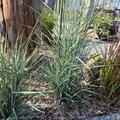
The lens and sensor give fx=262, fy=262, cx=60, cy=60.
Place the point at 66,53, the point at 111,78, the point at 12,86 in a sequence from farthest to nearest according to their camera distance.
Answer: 1. the point at 111,78
2. the point at 66,53
3. the point at 12,86

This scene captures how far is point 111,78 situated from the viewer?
2.99 meters

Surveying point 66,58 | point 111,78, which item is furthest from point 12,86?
point 111,78

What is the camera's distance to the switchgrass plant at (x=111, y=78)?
2986 millimetres

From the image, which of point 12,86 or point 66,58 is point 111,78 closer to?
point 66,58

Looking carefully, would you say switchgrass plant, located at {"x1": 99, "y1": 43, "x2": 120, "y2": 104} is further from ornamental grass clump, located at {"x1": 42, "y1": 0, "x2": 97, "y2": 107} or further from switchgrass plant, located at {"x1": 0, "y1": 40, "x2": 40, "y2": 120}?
switchgrass plant, located at {"x1": 0, "y1": 40, "x2": 40, "y2": 120}

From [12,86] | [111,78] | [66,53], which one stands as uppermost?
[66,53]

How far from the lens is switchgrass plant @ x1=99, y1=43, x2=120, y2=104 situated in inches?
118

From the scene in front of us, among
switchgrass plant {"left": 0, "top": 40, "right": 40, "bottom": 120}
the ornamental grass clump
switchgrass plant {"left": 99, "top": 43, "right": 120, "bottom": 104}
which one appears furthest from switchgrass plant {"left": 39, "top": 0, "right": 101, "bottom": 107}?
switchgrass plant {"left": 0, "top": 40, "right": 40, "bottom": 120}

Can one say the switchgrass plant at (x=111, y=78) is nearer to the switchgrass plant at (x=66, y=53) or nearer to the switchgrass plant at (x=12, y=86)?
the switchgrass plant at (x=66, y=53)

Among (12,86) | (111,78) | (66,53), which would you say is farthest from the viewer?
(111,78)

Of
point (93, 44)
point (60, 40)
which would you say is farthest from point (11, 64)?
point (93, 44)

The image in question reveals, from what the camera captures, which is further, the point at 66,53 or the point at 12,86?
the point at 66,53

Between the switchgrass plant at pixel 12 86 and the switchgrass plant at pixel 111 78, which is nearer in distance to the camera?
the switchgrass plant at pixel 12 86

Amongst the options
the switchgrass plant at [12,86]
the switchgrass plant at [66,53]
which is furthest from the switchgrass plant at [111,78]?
the switchgrass plant at [12,86]
